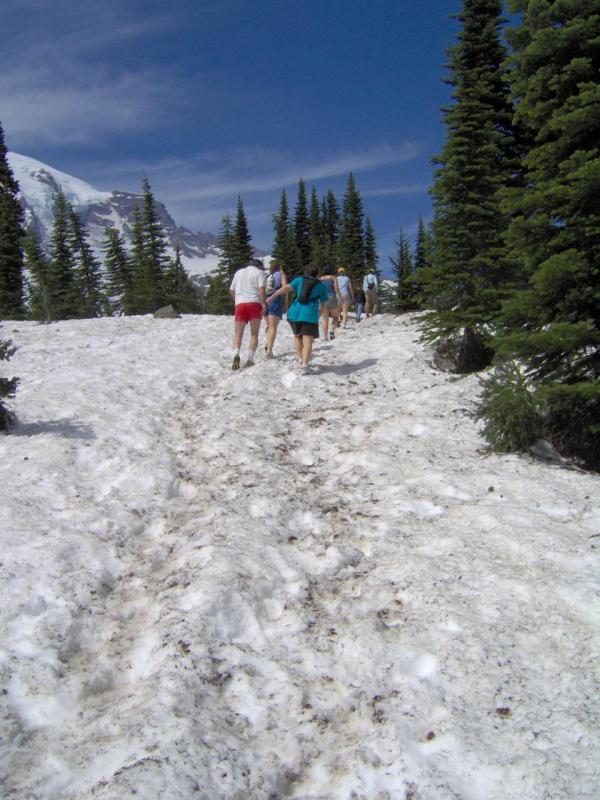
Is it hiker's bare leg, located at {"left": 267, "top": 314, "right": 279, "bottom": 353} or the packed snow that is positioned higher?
hiker's bare leg, located at {"left": 267, "top": 314, "right": 279, "bottom": 353}

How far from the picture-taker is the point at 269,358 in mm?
13328

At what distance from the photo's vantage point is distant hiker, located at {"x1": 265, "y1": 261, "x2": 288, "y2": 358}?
13148mm

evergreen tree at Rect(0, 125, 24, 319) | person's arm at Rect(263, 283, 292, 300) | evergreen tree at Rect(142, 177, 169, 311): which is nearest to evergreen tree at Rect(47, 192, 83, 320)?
evergreen tree at Rect(0, 125, 24, 319)

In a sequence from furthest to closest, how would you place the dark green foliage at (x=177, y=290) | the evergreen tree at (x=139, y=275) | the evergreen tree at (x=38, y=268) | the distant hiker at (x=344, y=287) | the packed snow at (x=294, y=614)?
the dark green foliage at (x=177, y=290) → the evergreen tree at (x=139, y=275) → the evergreen tree at (x=38, y=268) → the distant hiker at (x=344, y=287) → the packed snow at (x=294, y=614)

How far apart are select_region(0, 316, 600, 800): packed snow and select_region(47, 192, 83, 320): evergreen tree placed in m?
45.6

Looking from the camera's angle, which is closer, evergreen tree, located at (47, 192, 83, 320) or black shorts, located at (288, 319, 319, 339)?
black shorts, located at (288, 319, 319, 339)

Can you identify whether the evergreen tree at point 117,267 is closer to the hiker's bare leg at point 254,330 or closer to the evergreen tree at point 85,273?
the evergreen tree at point 85,273

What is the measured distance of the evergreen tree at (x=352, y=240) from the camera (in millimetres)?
60166

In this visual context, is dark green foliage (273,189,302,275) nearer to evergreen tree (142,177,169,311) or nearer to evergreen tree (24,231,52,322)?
evergreen tree (142,177,169,311)

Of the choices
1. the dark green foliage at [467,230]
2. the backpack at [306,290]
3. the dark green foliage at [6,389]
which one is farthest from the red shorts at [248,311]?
the dark green foliage at [6,389]

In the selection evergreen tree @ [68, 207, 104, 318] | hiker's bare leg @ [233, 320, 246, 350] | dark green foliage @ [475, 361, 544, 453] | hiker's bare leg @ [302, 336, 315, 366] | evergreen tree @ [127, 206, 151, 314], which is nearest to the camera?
dark green foliage @ [475, 361, 544, 453]

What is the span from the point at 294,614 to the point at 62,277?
2121 inches

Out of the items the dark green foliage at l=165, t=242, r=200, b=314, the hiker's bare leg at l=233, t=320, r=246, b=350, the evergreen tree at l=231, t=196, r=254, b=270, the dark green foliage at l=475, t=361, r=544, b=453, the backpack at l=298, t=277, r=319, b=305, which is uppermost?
the evergreen tree at l=231, t=196, r=254, b=270

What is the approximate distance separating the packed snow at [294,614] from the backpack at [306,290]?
11.1 ft
